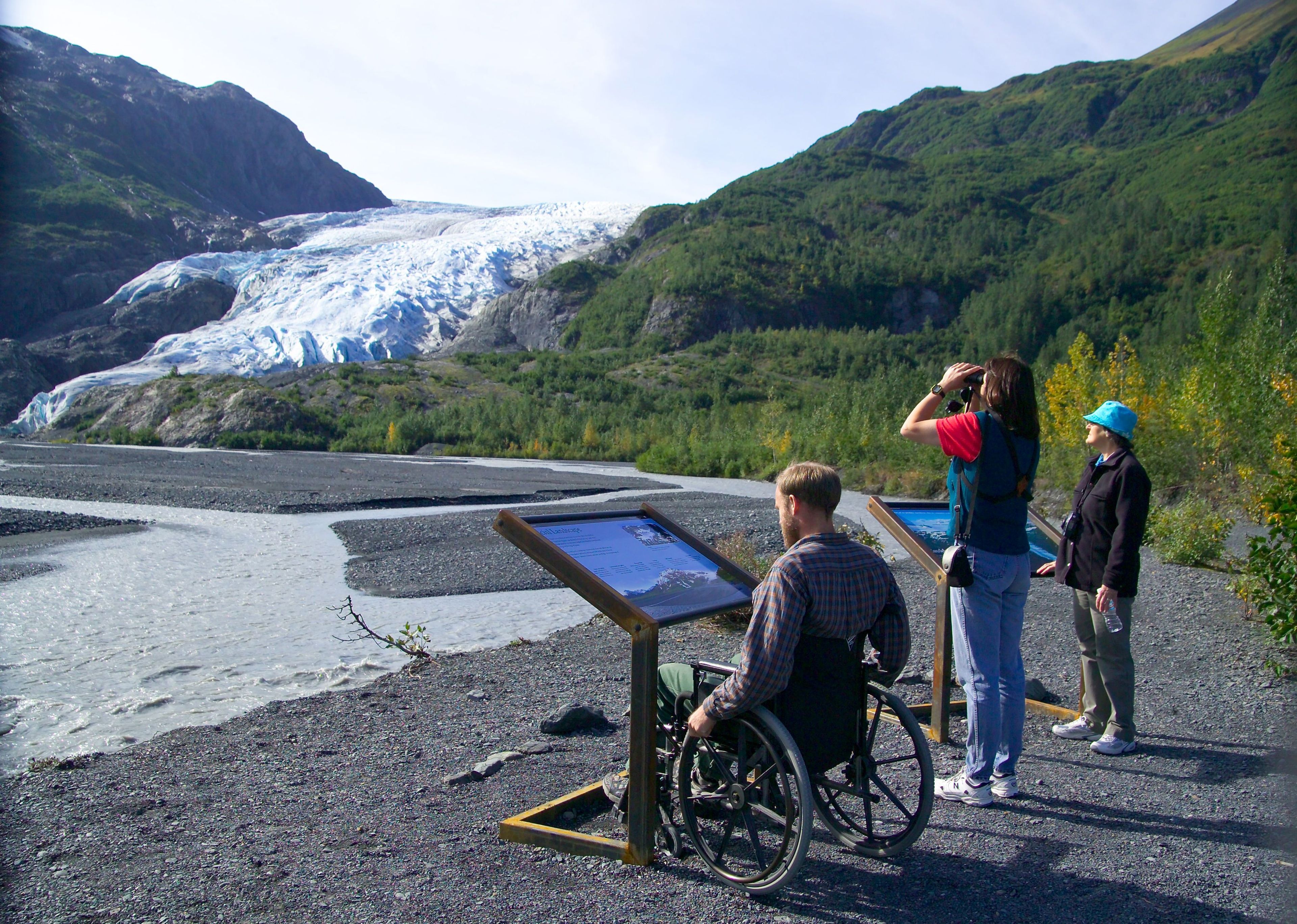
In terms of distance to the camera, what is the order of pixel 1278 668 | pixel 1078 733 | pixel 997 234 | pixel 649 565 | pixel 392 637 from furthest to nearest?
pixel 997 234 < pixel 392 637 < pixel 1278 668 < pixel 1078 733 < pixel 649 565

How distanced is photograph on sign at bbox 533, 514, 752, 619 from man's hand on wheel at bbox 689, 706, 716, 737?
1.36 ft

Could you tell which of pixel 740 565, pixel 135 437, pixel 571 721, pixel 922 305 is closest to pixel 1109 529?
pixel 571 721

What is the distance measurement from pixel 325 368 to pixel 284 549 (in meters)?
58.2

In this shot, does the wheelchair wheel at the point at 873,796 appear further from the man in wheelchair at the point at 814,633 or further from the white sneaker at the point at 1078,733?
the white sneaker at the point at 1078,733

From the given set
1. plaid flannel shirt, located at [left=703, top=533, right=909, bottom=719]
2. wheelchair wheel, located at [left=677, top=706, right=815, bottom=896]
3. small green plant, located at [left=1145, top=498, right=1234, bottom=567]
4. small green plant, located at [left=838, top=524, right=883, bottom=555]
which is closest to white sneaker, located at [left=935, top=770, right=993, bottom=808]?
wheelchair wheel, located at [left=677, top=706, right=815, bottom=896]

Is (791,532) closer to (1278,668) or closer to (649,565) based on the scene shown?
(649,565)

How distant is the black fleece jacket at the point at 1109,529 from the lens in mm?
4480

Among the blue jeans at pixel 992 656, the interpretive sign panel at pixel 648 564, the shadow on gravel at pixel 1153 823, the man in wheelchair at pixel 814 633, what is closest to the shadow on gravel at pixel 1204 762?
the shadow on gravel at pixel 1153 823

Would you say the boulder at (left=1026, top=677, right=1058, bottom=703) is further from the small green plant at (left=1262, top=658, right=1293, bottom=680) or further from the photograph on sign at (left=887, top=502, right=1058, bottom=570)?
the small green plant at (left=1262, top=658, right=1293, bottom=680)

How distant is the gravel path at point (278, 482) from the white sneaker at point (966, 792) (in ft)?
59.4

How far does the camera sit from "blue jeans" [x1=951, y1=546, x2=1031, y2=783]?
13.3ft

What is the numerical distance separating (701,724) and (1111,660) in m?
2.70

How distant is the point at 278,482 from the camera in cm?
2706

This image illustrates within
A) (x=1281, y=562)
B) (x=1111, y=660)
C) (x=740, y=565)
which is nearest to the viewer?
(x=1111, y=660)
